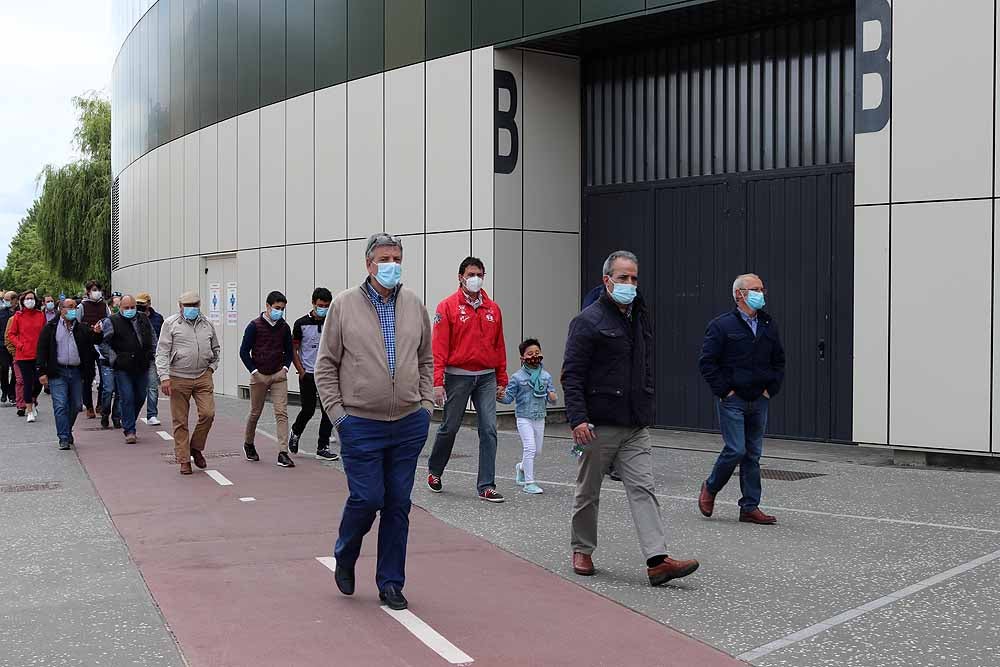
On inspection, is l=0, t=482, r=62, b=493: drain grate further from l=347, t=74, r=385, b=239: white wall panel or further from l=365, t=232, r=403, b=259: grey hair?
l=347, t=74, r=385, b=239: white wall panel

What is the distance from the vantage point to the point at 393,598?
19.7 ft

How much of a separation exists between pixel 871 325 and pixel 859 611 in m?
6.16

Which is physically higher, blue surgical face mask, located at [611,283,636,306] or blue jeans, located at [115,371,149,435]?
blue surgical face mask, located at [611,283,636,306]

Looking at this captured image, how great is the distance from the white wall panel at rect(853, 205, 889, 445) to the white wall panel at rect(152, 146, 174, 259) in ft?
64.4

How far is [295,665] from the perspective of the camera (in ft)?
16.5

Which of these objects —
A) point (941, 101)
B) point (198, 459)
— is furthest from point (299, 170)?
point (941, 101)

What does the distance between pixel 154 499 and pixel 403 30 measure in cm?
972

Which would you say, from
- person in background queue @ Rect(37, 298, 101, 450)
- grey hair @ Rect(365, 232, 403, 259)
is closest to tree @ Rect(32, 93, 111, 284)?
person in background queue @ Rect(37, 298, 101, 450)

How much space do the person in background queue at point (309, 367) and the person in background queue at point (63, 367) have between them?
3.14 metres

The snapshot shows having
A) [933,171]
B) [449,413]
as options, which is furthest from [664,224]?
[449,413]

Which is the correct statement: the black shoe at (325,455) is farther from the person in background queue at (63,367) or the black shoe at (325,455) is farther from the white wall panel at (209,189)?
the white wall panel at (209,189)

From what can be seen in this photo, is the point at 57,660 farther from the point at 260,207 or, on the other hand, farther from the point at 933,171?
the point at 260,207

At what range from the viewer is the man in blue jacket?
823 centimetres

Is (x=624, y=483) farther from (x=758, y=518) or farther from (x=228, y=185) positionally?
(x=228, y=185)
